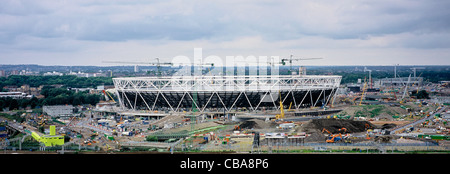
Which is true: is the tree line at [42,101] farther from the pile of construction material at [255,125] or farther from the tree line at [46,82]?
the pile of construction material at [255,125]

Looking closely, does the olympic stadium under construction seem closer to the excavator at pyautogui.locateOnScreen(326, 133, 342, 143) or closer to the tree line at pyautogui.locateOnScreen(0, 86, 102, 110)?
the excavator at pyautogui.locateOnScreen(326, 133, 342, 143)

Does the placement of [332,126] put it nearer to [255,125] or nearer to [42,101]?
[255,125]

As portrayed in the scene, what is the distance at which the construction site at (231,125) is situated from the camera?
40156 millimetres

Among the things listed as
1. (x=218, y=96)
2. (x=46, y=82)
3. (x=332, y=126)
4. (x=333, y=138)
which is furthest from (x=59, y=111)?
(x=46, y=82)

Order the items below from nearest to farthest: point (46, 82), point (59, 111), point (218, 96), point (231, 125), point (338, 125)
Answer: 1. point (338, 125)
2. point (231, 125)
3. point (218, 96)
4. point (59, 111)
5. point (46, 82)

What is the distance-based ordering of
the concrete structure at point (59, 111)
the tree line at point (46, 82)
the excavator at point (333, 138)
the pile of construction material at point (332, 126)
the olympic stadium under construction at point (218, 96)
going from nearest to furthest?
the excavator at point (333, 138)
the pile of construction material at point (332, 126)
the olympic stadium under construction at point (218, 96)
the concrete structure at point (59, 111)
the tree line at point (46, 82)

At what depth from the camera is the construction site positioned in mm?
40156

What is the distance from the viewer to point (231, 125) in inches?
2180

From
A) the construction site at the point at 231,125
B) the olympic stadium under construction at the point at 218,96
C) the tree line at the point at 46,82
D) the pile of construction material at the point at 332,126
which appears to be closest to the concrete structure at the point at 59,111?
the construction site at the point at 231,125

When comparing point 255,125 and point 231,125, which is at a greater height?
point 255,125

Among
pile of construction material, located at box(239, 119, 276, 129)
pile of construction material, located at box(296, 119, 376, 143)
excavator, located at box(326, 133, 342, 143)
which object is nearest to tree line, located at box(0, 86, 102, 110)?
pile of construction material, located at box(239, 119, 276, 129)
